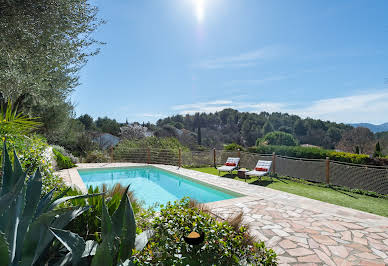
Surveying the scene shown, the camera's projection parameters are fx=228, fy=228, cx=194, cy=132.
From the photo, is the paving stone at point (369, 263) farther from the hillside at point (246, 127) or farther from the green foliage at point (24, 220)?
the hillside at point (246, 127)

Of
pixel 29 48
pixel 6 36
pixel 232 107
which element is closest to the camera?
pixel 6 36

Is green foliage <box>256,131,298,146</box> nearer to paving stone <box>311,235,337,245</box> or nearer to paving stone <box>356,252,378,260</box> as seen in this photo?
paving stone <box>311,235,337,245</box>

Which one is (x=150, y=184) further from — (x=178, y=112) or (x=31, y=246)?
(x=178, y=112)

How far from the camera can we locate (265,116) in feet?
136

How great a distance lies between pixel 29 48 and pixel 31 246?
14.0 feet

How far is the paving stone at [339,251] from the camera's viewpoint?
131 inches

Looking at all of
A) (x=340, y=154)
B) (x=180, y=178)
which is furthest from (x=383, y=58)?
(x=180, y=178)

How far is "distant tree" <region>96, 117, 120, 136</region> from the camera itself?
1286 inches

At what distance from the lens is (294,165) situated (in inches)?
365

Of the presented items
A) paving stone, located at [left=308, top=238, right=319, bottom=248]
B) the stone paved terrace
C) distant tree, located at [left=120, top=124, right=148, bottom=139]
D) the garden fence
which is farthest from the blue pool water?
distant tree, located at [left=120, top=124, right=148, bottom=139]

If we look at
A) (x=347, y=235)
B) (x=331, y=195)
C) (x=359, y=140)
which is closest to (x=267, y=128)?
(x=359, y=140)

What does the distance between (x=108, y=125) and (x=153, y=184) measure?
1001 inches

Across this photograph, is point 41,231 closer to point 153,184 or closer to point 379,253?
point 379,253

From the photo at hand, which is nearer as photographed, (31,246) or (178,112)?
(31,246)
